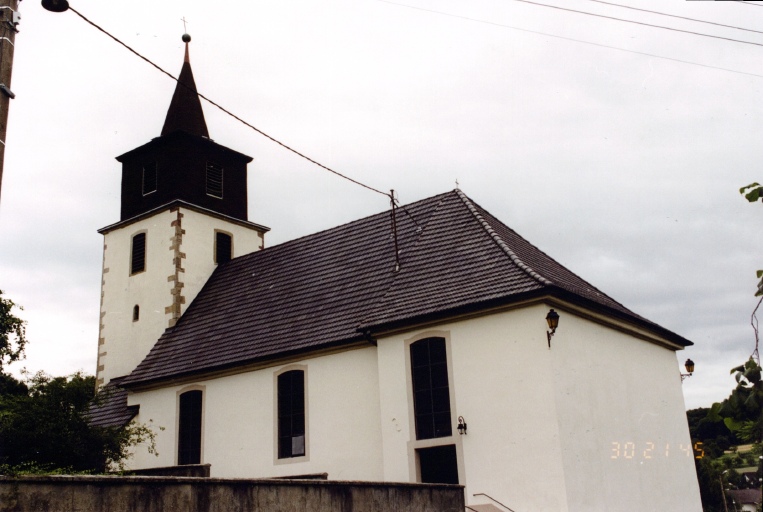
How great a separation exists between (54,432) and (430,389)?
326 inches

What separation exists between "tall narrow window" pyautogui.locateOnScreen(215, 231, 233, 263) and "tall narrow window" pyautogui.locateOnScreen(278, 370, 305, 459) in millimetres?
8175

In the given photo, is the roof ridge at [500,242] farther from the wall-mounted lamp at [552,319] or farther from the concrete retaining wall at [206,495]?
the concrete retaining wall at [206,495]

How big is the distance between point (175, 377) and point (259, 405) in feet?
10.3

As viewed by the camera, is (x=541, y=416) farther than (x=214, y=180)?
No

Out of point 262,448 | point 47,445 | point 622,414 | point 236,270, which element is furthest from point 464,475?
point 236,270

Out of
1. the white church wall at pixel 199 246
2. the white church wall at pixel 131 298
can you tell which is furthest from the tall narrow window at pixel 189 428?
the white church wall at pixel 199 246

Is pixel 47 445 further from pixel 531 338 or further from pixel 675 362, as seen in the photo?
pixel 675 362

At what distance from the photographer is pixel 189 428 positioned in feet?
64.0

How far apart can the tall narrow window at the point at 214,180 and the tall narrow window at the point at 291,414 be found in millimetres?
9691

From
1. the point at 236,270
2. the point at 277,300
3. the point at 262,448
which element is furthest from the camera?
the point at 236,270

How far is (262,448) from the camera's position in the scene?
58.0 feet

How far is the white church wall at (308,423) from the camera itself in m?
16.3

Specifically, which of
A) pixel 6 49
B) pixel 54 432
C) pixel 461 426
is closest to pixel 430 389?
pixel 461 426

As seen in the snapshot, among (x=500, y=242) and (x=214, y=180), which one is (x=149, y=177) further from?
(x=500, y=242)
